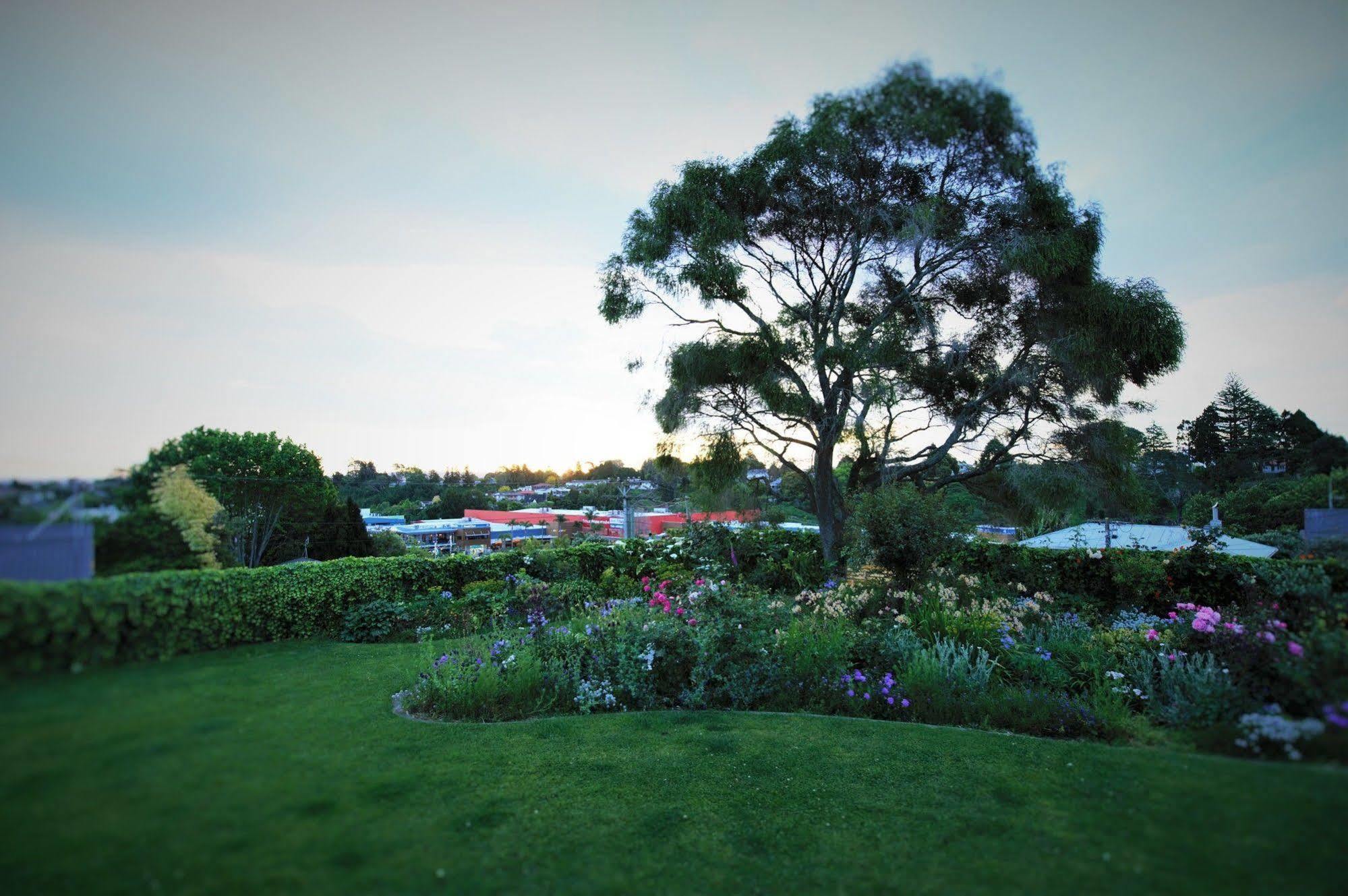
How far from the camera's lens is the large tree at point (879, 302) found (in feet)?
39.3

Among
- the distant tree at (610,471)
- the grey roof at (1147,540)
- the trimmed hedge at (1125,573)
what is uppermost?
the distant tree at (610,471)

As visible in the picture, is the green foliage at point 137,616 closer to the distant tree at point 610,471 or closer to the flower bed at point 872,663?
the flower bed at point 872,663

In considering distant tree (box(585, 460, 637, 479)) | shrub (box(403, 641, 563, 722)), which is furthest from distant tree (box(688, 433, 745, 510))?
shrub (box(403, 641, 563, 722))

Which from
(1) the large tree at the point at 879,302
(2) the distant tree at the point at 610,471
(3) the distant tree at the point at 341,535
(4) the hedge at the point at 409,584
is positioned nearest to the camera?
(4) the hedge at the point at 409,584

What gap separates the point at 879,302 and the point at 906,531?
7.28m

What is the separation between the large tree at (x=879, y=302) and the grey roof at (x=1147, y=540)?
8.18 ft

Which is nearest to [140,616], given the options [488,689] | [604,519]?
[488,689]

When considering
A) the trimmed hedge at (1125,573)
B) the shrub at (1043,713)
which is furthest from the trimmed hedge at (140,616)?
the trimmed hedge at (1125,573)

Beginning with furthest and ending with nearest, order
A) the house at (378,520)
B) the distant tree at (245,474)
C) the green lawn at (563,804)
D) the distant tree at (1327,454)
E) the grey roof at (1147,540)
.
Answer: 1. the house at (378,520)
2. the grey roof at (1147,540)
3. the distant tree at (1327,454)
4. the distant tree at (245,474)
5. the green lawn at (563,804)

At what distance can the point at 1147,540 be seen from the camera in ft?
34.3

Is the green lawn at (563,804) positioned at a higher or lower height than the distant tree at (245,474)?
lower

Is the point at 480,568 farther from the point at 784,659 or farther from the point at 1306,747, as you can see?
the point at 1306,747

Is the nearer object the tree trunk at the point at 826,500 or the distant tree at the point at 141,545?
the distant tree at the point at 141,545

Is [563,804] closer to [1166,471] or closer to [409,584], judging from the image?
[409,584]
